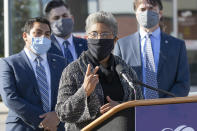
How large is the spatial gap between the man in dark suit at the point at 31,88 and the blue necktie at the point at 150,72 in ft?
2.63

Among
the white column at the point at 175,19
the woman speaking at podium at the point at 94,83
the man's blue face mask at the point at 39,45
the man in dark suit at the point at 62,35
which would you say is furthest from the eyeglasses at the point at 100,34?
the white column at the point at 175,19

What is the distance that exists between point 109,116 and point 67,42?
2441mm

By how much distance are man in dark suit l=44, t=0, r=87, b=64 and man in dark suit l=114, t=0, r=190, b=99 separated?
713 millimetres

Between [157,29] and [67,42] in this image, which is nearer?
[157,29]

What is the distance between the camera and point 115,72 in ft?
11.1

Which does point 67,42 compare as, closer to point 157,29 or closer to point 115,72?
point 157,29

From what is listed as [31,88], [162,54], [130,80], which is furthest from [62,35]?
[130,80]

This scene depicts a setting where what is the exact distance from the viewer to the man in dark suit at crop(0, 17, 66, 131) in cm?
425

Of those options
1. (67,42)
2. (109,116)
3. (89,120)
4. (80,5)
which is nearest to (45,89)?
(67,42)

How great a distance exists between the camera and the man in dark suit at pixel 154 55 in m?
4.38

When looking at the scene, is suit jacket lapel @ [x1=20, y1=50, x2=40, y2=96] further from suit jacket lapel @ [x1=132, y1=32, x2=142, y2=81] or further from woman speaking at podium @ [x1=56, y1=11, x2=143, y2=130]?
woman speaking at podium @ [x1=56, y1=11, x2=143, y2=130]

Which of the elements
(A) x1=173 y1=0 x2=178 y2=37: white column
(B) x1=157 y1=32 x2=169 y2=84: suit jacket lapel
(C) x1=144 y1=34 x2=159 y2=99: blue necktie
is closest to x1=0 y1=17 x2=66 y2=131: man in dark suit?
(C) x1=144 y1=34 x2=159 y2=99: blue necktie

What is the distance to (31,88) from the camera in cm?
430

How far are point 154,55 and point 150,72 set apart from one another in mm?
192
